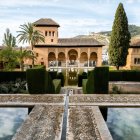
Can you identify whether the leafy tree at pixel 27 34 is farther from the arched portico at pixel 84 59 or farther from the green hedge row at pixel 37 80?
the green hedge row at pixel 37 80

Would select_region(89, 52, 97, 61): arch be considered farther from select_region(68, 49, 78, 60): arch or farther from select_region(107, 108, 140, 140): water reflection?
select_region(107, 108, 140, 140): water reflection

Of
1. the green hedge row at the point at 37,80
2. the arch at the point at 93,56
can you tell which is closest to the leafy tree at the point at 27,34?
the arch at the point at 93,56

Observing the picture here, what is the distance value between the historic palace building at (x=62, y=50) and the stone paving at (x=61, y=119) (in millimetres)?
42521

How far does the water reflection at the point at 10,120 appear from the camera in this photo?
886cm

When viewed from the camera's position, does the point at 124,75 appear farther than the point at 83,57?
No

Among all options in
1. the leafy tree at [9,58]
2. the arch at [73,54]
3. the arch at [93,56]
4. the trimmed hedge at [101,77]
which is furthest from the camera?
the arch at [73,54]

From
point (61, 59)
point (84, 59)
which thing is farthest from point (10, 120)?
point (84, 59)

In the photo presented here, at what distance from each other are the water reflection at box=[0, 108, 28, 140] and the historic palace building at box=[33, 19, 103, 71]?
43.5 metres

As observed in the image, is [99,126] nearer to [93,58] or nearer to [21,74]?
[21,74]

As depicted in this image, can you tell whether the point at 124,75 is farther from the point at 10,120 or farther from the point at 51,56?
the point at 51,56

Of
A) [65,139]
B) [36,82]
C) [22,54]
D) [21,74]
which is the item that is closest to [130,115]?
[65,139]

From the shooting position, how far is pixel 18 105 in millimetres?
11953

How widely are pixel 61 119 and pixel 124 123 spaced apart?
2.33 m

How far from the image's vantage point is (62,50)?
5669 cm
